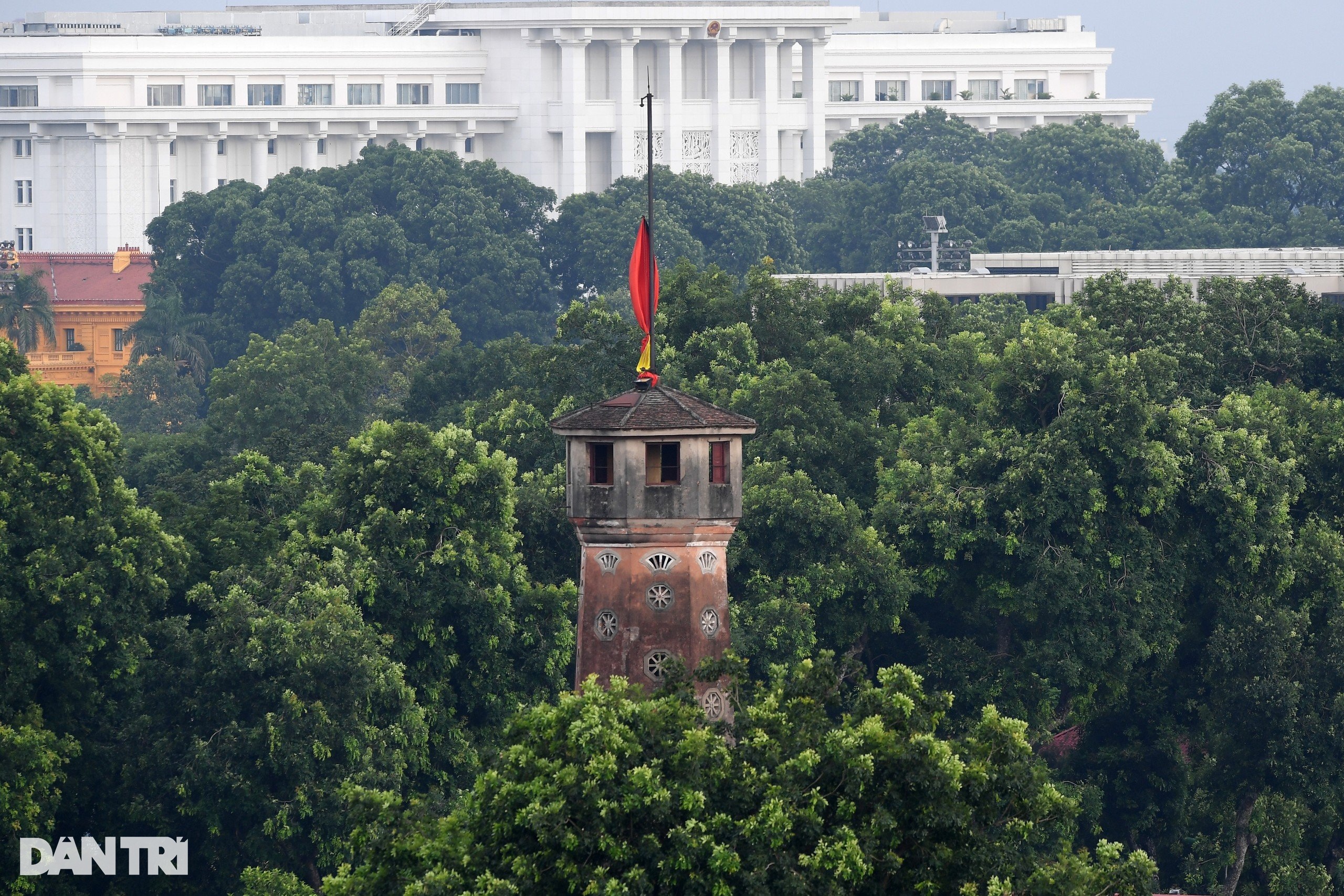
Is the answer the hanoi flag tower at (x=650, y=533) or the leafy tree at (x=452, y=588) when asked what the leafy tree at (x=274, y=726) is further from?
the hanoi flag tower at (x=650, y=533)

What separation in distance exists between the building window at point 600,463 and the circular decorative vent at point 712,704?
3.87 meters

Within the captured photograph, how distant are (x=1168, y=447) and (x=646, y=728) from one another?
3049 cm

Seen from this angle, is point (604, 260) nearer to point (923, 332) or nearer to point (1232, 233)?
point (1232, 233)

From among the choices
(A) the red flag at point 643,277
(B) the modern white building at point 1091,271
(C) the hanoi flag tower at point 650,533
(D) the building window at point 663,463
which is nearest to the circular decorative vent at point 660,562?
(C) the hanoi flag tower at point 650,533

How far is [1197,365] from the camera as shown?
78750mm

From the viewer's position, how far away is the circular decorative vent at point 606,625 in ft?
157

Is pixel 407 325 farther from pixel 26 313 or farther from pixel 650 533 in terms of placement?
pixel 650 533

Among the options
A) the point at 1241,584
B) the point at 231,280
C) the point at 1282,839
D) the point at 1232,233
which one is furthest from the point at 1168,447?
the point at 231,280

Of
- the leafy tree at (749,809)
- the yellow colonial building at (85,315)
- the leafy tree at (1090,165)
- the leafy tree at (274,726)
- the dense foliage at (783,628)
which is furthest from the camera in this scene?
the leafy tree at (1090,165)

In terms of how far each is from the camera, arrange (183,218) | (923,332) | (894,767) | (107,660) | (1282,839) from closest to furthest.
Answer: (894,767) < (107,660) < (1282,839) < (923,332) < (183,218)

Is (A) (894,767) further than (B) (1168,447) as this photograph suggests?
No

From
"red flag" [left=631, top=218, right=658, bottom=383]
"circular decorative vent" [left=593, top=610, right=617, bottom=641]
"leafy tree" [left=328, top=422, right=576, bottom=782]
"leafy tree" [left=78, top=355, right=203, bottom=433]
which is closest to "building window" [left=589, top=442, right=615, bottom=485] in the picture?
"circular decorative vent" [left=593, top=610, right=617, bottom=641]

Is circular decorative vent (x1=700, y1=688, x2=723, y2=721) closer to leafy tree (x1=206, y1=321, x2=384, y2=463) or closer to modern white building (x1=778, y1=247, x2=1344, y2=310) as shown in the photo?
leafy tree (x1=206, y1=321, x2=384, y2=463)

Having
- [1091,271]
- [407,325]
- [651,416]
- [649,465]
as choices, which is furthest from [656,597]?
[407,325]
